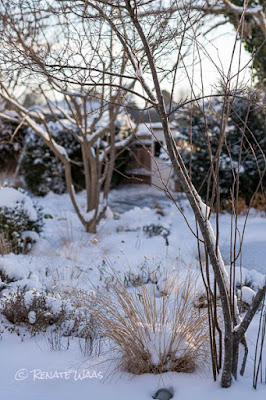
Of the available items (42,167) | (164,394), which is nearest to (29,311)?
(164,394)

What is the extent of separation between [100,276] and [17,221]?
83.5 inches

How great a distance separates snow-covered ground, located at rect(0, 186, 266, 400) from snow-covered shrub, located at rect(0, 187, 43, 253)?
0.58ft

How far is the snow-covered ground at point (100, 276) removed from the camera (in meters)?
2.62

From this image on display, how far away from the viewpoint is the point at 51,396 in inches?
102

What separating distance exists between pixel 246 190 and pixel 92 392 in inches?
307

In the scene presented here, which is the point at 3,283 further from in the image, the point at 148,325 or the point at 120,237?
the point at 120,237

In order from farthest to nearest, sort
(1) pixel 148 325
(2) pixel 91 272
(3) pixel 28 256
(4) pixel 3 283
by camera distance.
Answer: (3) pixel 28 256 < (2) pixel 91 272 < (4) pixel 3 283 < (1) pixel 148 325

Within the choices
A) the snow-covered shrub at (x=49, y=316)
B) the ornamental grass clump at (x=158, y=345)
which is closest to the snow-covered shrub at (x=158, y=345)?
the ornamental grass clump at (x=158, y=345)

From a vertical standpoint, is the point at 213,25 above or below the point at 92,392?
above

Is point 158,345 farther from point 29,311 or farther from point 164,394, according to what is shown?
point 29,311

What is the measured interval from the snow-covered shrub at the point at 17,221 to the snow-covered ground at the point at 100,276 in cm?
18

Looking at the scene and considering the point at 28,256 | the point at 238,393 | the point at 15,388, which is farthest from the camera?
the point at 28,256

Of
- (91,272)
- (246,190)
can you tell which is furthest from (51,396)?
(246,190)

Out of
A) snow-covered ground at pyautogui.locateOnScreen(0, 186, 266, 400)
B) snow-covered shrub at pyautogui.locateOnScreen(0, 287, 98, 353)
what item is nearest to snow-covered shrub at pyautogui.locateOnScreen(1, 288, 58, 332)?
snow-covered shrub at pyautogui.locateOnScreen(0, 287, 98, 353)
